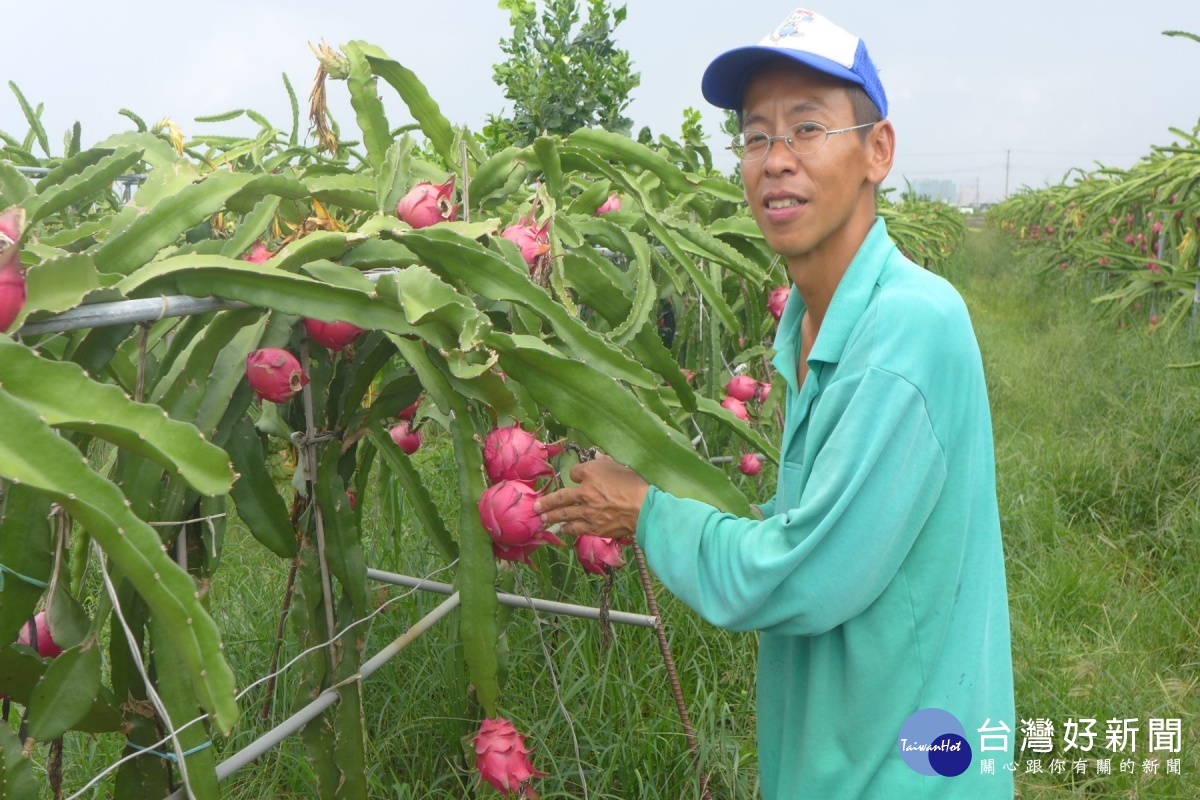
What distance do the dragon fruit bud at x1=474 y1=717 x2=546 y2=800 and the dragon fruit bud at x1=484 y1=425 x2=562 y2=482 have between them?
40cm

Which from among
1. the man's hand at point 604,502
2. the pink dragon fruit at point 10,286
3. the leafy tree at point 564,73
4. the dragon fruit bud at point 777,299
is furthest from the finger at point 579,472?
the leafy tree at point 564,73

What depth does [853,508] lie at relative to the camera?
114 cm

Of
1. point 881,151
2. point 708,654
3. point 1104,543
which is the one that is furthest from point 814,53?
point 1104,543

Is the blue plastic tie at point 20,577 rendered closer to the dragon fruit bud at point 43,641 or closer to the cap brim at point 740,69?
the dragon fruit bud at point 43,641

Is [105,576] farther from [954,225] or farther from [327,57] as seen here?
[954,225]

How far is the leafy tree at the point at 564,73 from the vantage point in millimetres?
4566

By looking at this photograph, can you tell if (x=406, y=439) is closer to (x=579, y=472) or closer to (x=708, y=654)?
(x=579, y=472)

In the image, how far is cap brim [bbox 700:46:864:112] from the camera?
126 centimetres

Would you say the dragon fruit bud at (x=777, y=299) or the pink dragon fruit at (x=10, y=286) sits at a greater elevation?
the pink dragon fruit at (x=10, y=286)

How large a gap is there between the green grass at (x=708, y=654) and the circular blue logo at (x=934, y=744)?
672mm

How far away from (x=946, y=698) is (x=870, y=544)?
0.27 meters

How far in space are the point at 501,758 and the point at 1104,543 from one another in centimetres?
291

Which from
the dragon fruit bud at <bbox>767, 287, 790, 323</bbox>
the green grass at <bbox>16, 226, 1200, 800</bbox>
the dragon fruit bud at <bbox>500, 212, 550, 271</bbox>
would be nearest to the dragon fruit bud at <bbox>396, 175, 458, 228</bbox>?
the dragon fruit bud at <bbox>500, 212, 550, 271</bbox>

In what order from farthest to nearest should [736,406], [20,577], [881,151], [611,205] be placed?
[736,406]
[611,205]
[881,151]
[20,577]
